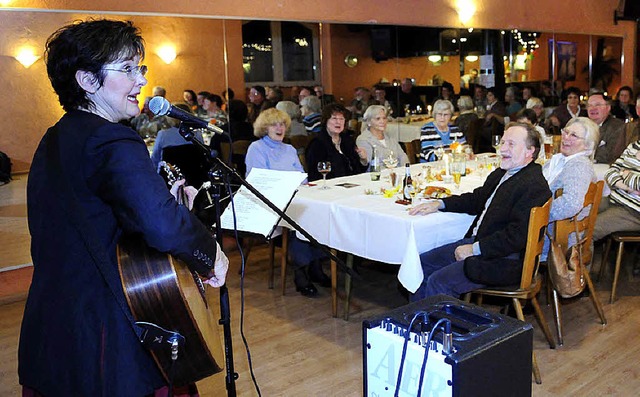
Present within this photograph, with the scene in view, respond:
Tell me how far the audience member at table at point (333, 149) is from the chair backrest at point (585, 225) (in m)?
2.00

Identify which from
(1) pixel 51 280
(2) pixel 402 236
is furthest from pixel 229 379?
(2) pixel 402 236

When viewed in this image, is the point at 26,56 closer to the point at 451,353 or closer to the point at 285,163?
the point at 285,163

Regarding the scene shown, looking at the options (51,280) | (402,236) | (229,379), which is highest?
(51,280)

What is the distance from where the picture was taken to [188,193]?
6.75ft

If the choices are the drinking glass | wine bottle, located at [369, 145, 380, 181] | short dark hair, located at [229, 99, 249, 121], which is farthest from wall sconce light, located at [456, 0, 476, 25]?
the drinking glass

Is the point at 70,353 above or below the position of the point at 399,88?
below

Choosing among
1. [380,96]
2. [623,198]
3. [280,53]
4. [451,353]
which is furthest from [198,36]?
[451,353]

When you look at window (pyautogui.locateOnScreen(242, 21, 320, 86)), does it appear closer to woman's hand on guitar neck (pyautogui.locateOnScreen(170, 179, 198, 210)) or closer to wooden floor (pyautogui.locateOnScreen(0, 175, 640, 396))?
wooden floor (pyautogui.locateOnScreen(0, 175, 640, 396))

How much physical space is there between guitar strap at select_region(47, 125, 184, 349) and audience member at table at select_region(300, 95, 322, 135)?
4.75 meters

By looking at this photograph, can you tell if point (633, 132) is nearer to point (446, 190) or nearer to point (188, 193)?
point (446, 190)

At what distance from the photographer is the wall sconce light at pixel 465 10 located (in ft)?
24.4

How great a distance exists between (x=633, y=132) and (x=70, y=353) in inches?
242

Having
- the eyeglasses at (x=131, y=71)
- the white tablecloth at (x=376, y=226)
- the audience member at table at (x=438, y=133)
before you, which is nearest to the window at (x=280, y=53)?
the audience member at table at (x=438, y=133)

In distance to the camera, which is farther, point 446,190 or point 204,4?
point 204,4
